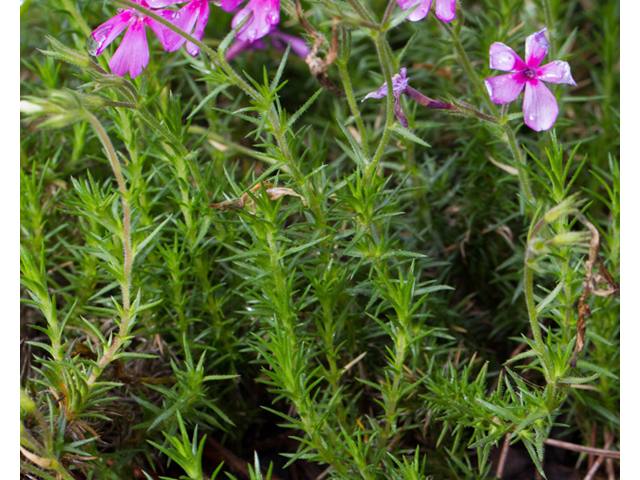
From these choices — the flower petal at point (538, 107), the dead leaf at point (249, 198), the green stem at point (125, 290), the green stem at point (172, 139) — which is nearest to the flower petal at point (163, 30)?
the green stem at point (172, 139)

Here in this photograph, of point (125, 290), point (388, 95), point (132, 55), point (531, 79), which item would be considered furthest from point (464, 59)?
point (125, 290)

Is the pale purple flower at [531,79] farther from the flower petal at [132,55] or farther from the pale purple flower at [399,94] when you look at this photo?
the flower petal at [132,55]

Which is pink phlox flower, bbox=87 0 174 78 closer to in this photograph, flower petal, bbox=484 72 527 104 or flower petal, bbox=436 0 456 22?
flower petal, bbox=436 0 456 22

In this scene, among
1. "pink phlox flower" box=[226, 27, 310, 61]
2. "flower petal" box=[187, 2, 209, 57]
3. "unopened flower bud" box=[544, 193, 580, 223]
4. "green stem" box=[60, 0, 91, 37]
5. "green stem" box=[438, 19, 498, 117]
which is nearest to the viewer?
"unopened flower bud" box=[544, 193, 580, 223]

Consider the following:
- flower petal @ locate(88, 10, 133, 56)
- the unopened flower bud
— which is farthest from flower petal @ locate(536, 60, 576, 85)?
flower petal @ locate(88, 10, 133, 56)

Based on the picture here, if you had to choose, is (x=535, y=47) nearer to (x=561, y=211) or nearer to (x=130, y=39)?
(x=561, y=211)

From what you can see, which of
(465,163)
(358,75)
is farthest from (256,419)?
(358,75)
